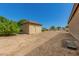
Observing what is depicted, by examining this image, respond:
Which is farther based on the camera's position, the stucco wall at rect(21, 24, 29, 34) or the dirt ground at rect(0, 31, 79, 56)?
the stucco wall at rect(21, 24, 29, 34)

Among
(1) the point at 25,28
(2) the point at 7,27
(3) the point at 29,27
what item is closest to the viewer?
(2) the point at 7,27

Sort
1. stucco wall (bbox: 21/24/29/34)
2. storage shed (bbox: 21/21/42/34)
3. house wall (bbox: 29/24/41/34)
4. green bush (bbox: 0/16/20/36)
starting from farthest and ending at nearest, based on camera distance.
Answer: stucco wall (bbox: 21/24/29/34), storage shed (bbox: 21/21/42/34), house wall (bbox: 29/24/41/34), green bush (bbox: 0/16/20/36)

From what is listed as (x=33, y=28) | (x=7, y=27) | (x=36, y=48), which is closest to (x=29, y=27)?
(x=33, y=28)

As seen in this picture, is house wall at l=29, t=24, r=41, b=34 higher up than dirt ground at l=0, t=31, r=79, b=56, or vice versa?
house wall at l=29, t=24, r=41, b=34

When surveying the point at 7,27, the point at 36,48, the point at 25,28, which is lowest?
the point at 36,48

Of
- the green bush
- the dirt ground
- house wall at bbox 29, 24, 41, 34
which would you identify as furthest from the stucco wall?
the dirt ground

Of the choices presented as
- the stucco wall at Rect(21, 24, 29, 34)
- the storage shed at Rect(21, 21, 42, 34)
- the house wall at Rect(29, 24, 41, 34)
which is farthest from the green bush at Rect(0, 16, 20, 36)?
the house wall at Rect(29, 24, 41, 34)

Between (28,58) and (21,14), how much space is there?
4.66 metres

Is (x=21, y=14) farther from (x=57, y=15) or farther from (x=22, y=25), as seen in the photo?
(x=22, y=25)

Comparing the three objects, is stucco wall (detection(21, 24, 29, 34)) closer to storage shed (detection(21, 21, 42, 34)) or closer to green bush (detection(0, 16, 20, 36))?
storage shed (detection(21, 21, 42, 34))

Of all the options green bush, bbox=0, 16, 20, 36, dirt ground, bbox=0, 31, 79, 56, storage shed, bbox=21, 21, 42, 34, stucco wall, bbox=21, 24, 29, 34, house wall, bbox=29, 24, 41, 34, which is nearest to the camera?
dirt ground, bbox=0, 31, 79, 56

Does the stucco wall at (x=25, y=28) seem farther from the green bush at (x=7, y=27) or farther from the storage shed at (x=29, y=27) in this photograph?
the green bush at (x=7, y=27)

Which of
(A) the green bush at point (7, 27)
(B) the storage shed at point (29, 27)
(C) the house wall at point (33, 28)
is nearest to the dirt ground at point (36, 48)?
(C) the house wall at point (33, 28)

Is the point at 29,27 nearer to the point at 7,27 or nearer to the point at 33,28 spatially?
the point at 33,28
